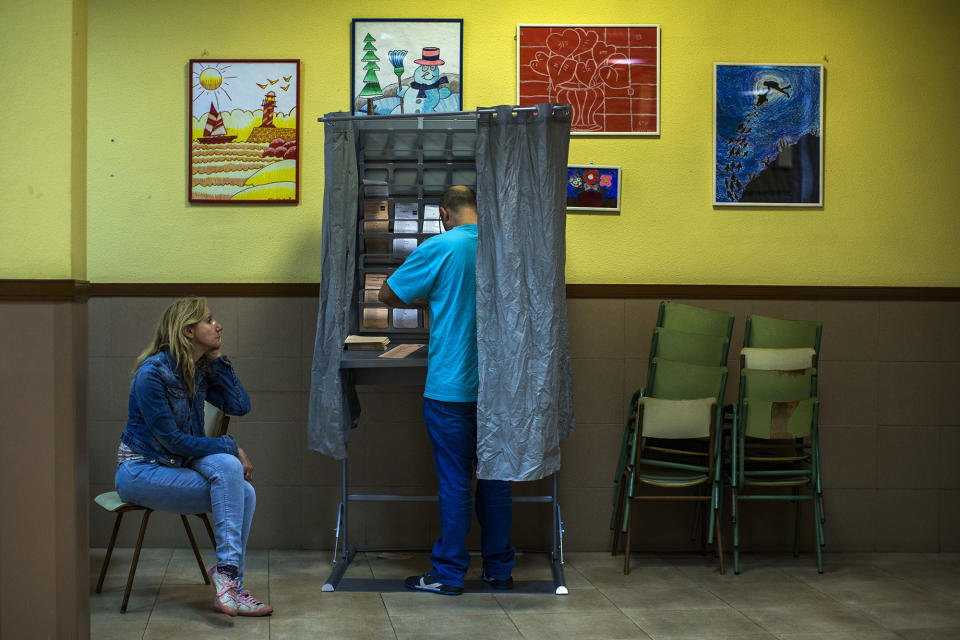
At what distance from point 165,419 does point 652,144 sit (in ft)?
8.53

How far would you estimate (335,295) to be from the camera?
12.9 ft

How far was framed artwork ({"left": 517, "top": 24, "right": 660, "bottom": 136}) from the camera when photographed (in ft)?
15.1

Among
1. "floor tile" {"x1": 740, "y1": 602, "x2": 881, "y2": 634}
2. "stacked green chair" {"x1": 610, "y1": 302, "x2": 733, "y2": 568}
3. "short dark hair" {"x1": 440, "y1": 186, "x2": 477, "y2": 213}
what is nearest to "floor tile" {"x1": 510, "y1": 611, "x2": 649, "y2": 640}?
"floor tile" {"x1": 740, "y1": 602, "x2": 881, "y2": 634}

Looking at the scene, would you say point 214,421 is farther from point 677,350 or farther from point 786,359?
point 786,359

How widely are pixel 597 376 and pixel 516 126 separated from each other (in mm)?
1456

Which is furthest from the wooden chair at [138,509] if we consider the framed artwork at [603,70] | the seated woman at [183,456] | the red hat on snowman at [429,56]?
the framed artwork at [603,70]

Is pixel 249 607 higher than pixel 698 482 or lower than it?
lower

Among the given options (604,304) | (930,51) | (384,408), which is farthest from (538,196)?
(930,51)

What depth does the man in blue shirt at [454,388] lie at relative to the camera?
3855mm

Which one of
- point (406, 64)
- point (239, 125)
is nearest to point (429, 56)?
point (406, 64)

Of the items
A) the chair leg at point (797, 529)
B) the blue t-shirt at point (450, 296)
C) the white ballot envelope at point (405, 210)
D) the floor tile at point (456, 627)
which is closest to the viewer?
the floor tile at point (456, 627)

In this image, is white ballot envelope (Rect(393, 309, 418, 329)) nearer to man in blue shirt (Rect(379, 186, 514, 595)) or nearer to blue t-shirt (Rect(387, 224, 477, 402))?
man in blue shirt (Rect(379, 186, 514, 595))

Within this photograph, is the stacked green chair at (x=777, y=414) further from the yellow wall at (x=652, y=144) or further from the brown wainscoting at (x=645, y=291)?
the yellow wall at (x=652, y=144)

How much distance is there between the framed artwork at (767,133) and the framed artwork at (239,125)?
2.07 m
